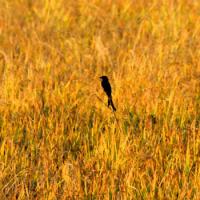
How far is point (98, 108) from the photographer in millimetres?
3178

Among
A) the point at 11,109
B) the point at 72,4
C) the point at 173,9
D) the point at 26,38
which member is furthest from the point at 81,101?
the point at 72,4

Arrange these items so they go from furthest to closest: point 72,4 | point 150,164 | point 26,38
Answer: point 72,4 < point 26,38 < point 150,164

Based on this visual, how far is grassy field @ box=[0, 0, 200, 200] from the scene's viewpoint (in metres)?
2.37

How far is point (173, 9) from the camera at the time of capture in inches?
200

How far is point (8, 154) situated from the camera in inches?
104

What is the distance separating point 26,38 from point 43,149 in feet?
6.74

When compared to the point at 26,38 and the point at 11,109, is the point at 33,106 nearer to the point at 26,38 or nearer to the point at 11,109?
the point at 11,109

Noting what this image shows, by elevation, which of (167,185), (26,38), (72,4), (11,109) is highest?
(72,4)

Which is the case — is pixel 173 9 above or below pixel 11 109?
above

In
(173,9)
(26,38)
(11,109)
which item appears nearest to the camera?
(11,109)

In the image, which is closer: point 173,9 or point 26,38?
point 26,38

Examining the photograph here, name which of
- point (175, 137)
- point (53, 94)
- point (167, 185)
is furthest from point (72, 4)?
point (167, 185)

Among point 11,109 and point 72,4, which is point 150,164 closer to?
point 11,109

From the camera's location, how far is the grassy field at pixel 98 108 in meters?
2.37
